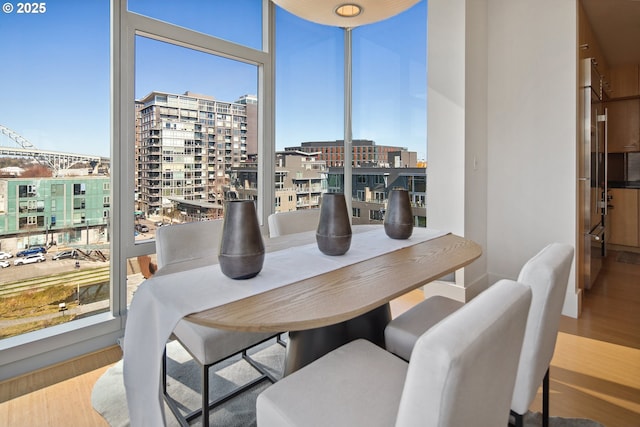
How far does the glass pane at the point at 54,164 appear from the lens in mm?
2002

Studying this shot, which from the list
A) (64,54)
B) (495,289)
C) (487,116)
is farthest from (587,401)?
(64,54)

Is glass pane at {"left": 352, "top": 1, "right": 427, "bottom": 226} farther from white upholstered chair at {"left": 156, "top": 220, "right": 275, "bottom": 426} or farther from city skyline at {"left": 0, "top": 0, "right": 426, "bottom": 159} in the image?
white upholstered chair at {"left": 156, "top": 220, "right": 275, "bottom": 426}

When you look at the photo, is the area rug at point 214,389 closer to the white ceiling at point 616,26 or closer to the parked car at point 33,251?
the parked car at point 33,251

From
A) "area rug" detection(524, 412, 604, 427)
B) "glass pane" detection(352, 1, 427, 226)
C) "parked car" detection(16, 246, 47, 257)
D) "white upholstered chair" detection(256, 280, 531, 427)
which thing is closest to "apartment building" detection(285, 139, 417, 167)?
"glass pane" detection(352, 1, 427, 226)

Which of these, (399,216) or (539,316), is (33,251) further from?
(539,316)

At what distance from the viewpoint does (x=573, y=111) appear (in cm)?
264

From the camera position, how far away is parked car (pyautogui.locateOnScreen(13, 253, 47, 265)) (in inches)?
80.8

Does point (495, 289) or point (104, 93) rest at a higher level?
point (104, 93)

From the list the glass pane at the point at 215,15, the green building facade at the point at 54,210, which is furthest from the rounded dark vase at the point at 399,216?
the glass pane at the point at 215,15

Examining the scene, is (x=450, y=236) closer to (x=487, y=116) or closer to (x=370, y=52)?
(x=487, y=116)

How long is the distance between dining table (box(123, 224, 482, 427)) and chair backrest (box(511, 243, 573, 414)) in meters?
0.33

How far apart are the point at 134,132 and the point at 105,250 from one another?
81cm

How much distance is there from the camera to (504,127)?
3.04 metres

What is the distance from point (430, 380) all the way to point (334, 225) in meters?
0.91
